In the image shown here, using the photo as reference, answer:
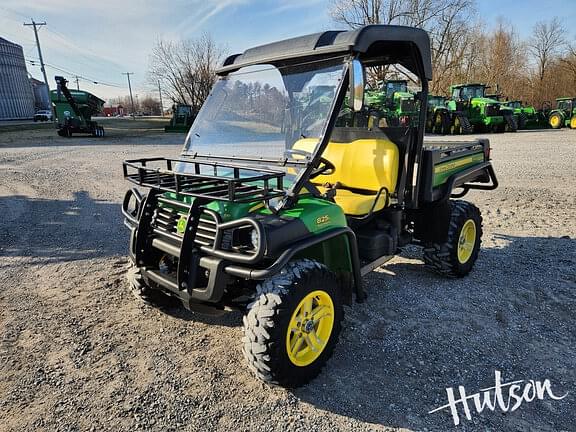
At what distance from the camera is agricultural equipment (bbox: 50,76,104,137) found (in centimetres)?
2244

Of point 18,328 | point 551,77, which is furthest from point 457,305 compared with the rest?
point 551,77

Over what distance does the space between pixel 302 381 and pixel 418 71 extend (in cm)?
271

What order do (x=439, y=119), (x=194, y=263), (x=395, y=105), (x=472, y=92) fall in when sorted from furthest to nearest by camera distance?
→ 1. (x=472, y=92)
2. (x=439, y=119)
3. (x=395, y=105)
4. (x=194, y=263)

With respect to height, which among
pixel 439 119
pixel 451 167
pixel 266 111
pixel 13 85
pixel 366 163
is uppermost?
pixel 13 85

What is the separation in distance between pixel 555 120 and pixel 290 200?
96.2ft

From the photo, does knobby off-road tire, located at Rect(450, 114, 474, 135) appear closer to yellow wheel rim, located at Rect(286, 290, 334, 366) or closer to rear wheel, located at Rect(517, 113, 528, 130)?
rear wheel, located at Rect(517, 113, 528, 130)

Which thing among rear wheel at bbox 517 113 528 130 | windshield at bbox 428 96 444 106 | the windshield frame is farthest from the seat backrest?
rear wheel at bbox 517 113 528 130

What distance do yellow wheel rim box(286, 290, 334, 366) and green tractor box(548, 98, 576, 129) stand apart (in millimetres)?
28787

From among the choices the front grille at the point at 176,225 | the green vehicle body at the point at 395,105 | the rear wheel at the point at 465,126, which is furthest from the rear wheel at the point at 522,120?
the front grille at the point at 176,225

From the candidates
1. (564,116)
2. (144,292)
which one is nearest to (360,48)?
(144,292)

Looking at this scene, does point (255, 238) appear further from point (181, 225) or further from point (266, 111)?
point (266, 111)

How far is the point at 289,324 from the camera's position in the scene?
2.54 meters

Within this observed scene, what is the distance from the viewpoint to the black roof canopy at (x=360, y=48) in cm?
286

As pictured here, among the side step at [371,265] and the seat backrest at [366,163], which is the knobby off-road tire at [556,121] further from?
the side step at [371,265]
